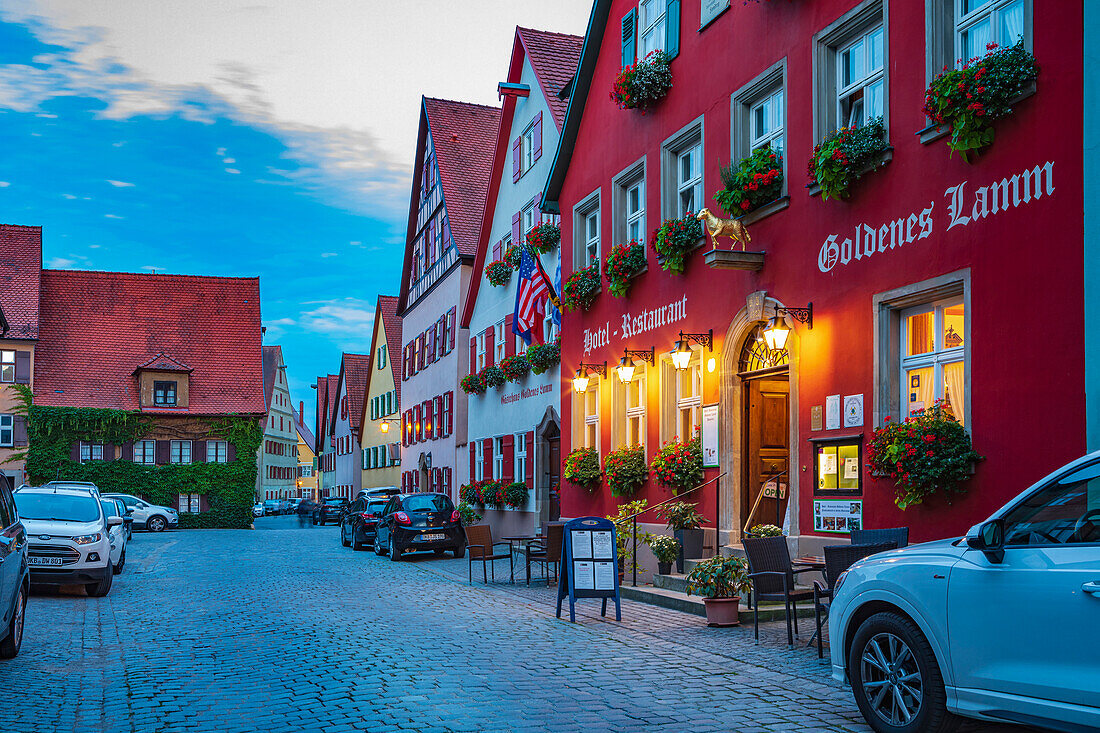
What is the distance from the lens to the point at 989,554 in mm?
6180

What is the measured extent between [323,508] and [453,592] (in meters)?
43.8

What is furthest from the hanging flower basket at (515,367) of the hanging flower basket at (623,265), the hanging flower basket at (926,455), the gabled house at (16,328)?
the gabled house at (16,328)

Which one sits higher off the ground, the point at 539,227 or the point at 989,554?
the point at 539,227

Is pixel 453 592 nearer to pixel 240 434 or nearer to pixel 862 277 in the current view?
pixel 862 277

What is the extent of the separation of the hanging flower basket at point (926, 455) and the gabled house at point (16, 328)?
1697 inches

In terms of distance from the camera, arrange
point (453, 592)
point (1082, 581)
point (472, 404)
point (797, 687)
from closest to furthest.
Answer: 1. point (1082, 581)
2. point (797, 687)
3. point (453, 592)
4. point (472, 404)

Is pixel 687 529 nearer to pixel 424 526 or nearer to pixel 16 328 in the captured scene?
pixel 424 526

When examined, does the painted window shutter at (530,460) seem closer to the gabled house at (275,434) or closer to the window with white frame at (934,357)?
the window with white frame at (934,357)

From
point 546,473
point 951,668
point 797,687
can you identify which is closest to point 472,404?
point 546,473

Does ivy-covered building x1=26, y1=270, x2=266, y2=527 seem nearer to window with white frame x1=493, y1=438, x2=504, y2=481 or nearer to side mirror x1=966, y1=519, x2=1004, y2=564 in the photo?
window with white frame x1=493, y1=438, x2=504, y2=481

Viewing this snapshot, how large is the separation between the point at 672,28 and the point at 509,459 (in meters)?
14.7

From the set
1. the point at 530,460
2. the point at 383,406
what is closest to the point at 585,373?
the point at 530,460

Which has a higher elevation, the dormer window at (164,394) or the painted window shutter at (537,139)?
the painted window shutter at (537,139)

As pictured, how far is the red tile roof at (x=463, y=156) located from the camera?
37.9 meters
